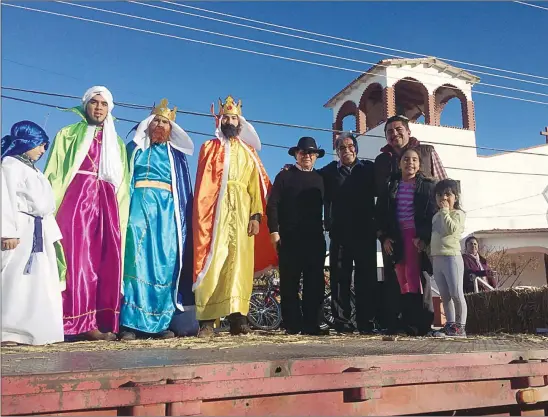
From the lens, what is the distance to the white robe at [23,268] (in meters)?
3.77

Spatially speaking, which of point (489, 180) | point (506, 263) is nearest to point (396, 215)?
point (506, 263)

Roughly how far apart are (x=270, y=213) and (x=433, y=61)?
1752 centimetres

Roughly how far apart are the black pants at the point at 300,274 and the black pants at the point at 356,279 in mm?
139

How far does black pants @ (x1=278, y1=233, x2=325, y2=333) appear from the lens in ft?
15.0

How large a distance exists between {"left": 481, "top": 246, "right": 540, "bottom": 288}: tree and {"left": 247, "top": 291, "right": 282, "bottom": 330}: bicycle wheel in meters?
12.0

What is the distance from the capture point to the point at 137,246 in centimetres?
453

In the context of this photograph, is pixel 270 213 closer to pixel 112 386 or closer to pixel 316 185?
pixel 316 185

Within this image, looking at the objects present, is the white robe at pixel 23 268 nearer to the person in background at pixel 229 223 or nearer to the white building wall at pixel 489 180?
the person in background at pixel 229 223

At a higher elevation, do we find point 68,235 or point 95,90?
→ point 95,90

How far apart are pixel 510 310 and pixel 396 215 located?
2.77 m

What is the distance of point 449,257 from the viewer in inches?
168

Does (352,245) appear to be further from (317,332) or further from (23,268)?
(23,268)

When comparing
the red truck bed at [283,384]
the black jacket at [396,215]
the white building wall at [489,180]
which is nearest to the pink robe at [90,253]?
the red truck bed at [283,384]

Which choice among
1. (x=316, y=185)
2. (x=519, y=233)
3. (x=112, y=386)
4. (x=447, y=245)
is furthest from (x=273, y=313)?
(x=519, y=233)
